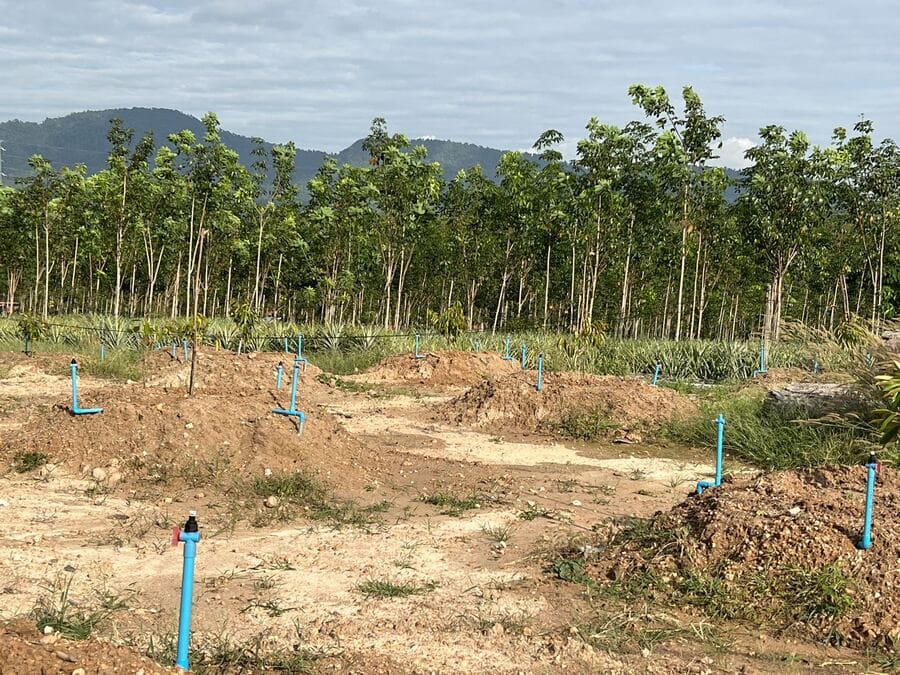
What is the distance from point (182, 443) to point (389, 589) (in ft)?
13.1

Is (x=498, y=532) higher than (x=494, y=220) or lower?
lower

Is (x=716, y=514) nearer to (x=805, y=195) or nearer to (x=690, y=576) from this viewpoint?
(x=690, y=576)

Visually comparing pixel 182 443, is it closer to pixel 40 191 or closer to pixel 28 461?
pixel 28 461

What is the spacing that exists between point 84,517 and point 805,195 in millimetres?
21805

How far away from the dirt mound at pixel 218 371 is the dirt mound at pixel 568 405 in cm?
410

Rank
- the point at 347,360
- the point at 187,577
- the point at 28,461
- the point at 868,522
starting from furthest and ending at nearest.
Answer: the point at 347,360, the point at 28,461, the point at 868,522, the point at 187,577

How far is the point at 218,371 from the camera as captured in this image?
1588cm

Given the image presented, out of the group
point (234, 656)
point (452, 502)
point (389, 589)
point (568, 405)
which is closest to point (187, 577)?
point (234, 656)

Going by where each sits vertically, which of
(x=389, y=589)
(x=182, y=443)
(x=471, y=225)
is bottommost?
(x=389, y=589)

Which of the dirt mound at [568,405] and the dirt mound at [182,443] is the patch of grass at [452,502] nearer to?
the dirt mound at [182,443]

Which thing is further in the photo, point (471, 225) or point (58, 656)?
point (471, 225)

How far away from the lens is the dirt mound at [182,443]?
8.58 metres

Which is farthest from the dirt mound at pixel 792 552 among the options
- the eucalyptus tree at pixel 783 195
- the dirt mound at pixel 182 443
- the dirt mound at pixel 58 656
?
the eucalyptus tree at pixel 783 195

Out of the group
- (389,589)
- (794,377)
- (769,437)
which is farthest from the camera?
(794,377)
